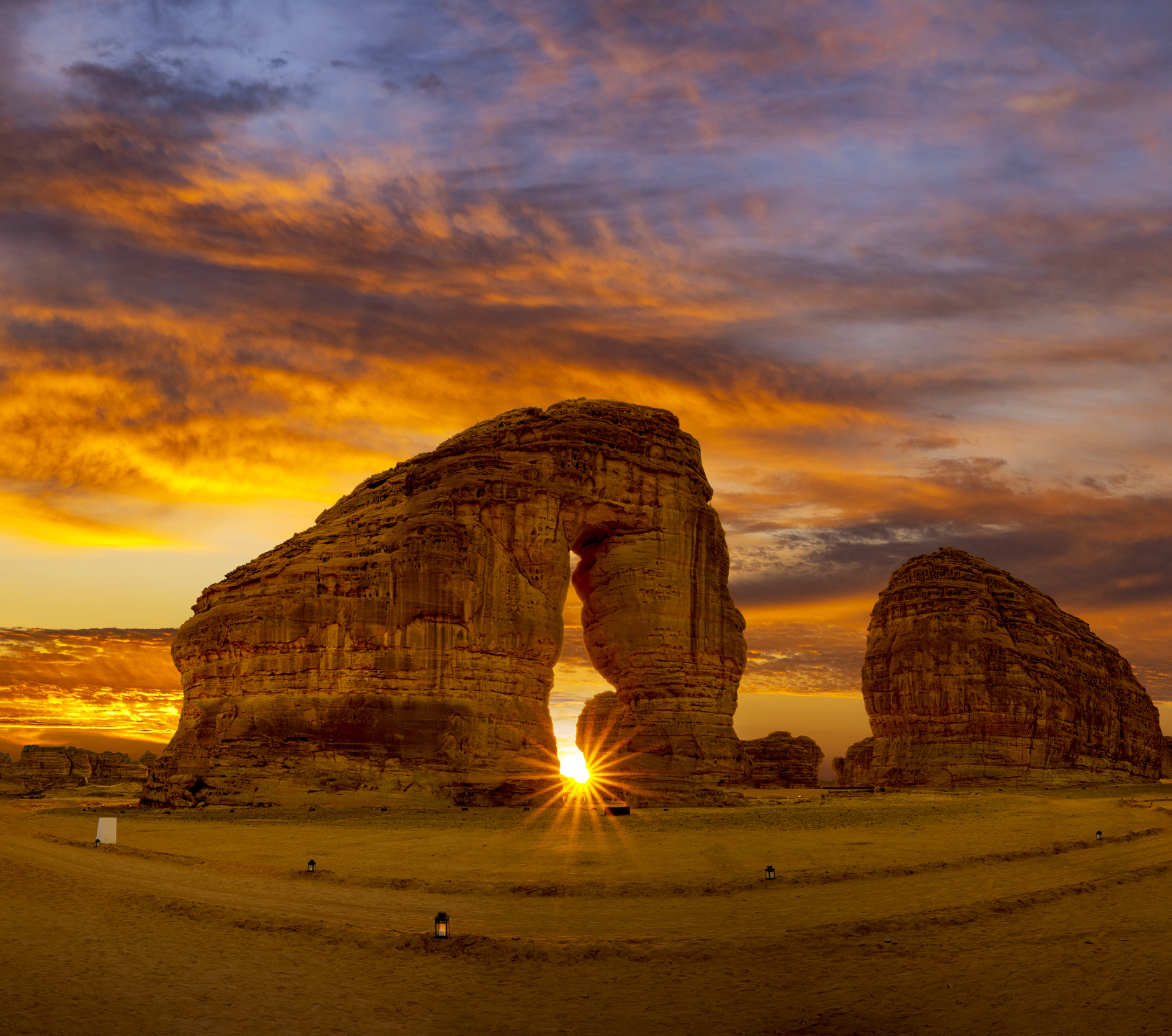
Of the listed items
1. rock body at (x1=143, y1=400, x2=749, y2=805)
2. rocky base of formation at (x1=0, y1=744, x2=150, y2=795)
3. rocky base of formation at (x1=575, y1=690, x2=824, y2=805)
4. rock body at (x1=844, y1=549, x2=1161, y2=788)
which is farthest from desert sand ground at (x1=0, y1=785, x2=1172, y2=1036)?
rocky base of formation at (x1=0, y1=744, x2=150, y2=795)

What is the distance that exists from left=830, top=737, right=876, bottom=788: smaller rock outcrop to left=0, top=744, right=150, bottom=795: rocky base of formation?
185 feet

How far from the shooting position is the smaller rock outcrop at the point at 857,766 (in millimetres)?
78375

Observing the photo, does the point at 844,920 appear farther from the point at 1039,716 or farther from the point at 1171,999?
the point at 1039,716

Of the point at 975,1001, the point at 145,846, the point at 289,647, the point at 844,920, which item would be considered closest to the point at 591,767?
the point at 289,647

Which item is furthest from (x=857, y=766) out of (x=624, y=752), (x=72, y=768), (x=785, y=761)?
(x=72, y=768)

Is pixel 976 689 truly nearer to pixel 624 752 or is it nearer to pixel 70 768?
pixel 624 752

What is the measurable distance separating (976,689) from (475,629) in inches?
1724

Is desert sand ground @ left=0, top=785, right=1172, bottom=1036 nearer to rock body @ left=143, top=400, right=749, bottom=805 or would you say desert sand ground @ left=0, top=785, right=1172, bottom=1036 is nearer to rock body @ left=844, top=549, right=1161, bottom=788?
rock body @ left=143, top=400, right=749, bottom=805

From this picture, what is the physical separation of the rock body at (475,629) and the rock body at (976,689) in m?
29.4

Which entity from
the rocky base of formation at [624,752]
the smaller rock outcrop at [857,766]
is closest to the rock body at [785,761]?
the smaller rock outcrop at [857,766]

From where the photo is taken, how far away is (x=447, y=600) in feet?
135

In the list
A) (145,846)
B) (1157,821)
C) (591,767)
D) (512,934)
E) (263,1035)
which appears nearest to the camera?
(263,1035)

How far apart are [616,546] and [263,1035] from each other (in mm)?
37411

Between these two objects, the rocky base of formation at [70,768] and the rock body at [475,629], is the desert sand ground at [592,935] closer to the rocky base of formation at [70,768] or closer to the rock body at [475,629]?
the rock body at [475,629]
